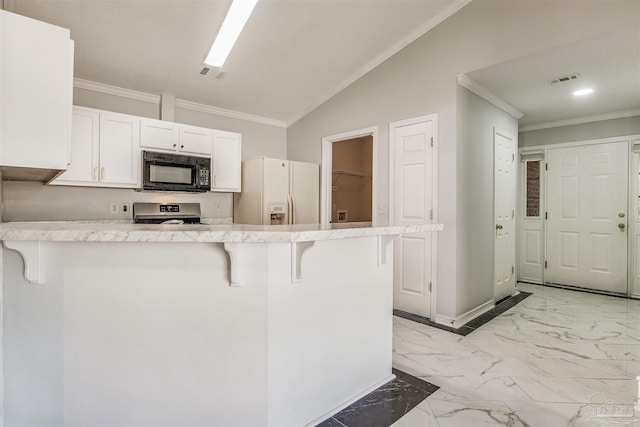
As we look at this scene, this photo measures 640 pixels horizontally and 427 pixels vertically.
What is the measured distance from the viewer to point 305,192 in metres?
4.33

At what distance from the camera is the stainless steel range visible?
3.55 meters

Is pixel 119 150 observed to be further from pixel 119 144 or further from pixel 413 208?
pixel 413 208

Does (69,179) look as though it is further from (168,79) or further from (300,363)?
(300,363)

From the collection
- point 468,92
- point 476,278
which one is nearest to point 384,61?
point 468,92

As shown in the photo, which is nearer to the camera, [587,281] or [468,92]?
[468,92]

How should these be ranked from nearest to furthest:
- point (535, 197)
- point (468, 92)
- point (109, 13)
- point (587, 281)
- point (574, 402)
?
1. point (574, 402)
2. point (109, 13)
3. point (468, 92)
4. point (587, 281)
5. point (535, 197)

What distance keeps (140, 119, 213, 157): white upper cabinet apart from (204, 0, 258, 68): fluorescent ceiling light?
82 centimetres

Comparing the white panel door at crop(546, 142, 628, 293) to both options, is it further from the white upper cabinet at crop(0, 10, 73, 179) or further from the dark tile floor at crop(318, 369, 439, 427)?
the white upper cabinet at crop(0, 10, 73, 179)

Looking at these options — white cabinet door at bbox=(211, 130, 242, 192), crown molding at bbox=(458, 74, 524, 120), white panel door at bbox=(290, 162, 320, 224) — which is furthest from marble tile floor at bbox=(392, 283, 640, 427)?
white cabinet door at bbox=(211, 130, 242, 192)

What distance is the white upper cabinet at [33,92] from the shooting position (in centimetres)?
139

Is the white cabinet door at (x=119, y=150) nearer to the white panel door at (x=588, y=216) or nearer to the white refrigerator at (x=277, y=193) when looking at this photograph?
the white refrigerator at (x=277, y=193)

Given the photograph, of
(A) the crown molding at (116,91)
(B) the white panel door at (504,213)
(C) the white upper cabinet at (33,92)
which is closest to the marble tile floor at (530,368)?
(B) the white panel door at (504,213)

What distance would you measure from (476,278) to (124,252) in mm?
3247

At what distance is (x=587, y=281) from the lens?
441cm
